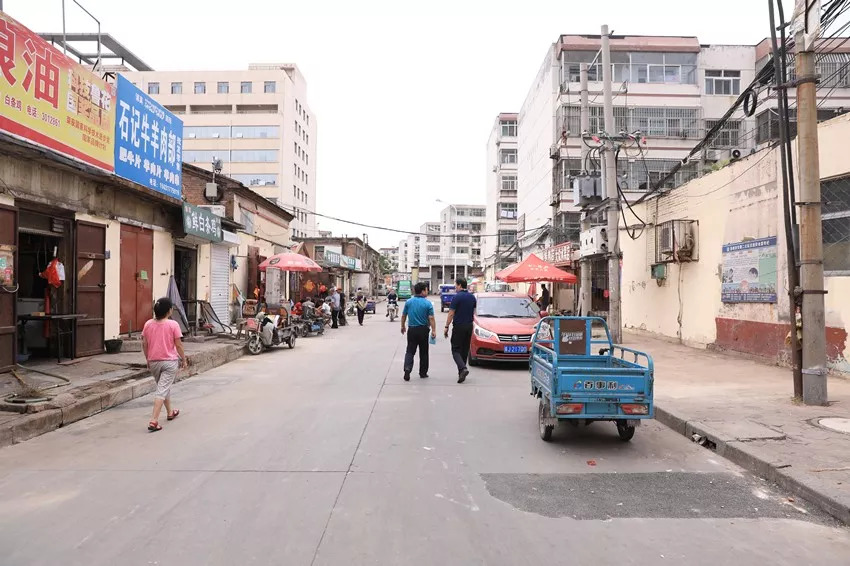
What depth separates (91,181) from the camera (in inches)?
432

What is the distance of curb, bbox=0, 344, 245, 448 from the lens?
20.5 ft

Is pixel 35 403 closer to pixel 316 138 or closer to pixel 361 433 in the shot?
pixel 361 433

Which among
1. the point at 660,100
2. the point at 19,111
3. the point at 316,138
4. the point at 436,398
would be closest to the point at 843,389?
the point at 436,398

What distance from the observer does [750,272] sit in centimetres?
1230

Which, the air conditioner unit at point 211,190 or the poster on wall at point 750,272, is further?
the air conditioner unit at point 211,190

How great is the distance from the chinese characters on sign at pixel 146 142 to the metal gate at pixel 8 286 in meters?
3.26

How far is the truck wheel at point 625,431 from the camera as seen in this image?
628cm

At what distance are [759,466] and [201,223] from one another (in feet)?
46.8

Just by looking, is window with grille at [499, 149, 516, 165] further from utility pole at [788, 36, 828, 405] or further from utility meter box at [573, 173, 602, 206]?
utility pole at [788, 36, 828, 405]

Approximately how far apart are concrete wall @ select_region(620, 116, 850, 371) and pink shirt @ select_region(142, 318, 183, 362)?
10765 millimetres

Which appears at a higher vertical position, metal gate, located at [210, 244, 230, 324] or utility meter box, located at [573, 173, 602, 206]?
utility meter box, located at [573, 173, 602, 206]

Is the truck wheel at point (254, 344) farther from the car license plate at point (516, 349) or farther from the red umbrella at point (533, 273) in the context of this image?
the red umbrella at point (533, 273)

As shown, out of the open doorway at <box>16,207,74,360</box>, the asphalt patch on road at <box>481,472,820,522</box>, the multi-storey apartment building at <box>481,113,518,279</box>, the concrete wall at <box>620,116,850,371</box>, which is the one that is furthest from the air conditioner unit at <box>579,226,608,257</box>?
the multi-storey apartment building at <box>481,113,518,279</box>

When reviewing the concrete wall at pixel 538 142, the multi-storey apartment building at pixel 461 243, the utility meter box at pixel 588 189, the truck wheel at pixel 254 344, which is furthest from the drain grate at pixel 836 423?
the multi-storey apartment building at pixel 461 243
